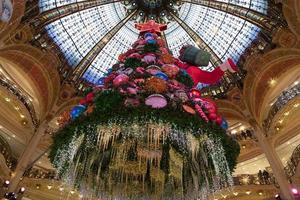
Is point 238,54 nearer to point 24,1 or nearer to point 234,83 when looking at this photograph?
point 234,83

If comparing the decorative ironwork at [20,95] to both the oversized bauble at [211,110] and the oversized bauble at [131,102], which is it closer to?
the oversized bauble at [131,102]

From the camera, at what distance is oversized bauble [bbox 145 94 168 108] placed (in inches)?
235

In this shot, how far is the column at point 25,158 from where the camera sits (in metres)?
14.5

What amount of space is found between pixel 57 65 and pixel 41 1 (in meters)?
3.38

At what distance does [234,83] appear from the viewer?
1783cm

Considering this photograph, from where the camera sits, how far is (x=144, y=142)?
6148mm

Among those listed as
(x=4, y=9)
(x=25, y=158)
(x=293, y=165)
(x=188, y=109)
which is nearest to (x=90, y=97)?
(x=188, y=109)

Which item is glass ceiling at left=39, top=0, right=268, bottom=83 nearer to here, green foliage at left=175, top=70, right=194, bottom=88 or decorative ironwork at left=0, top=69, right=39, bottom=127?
decorative ironwork at left=0, top=69, right=39, bottom=127

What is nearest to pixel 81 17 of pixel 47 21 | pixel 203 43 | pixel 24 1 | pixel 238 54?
pixel 47 21

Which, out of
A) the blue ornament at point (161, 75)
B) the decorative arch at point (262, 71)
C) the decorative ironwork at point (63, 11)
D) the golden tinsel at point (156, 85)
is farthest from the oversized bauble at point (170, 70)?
the decorative ironwork at point (63, 11)

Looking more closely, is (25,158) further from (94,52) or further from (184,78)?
(184,78)

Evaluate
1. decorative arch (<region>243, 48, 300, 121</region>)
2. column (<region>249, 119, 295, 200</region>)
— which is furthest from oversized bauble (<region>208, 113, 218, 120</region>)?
decorative arch (<region>243, 48, 300, 121</region>)

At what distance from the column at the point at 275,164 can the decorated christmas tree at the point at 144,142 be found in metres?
8.01

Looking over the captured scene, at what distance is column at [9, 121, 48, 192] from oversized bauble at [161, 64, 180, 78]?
412 inches
